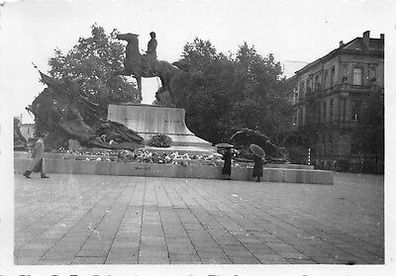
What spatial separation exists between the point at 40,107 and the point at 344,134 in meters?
13.1

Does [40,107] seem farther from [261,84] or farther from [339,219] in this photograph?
[261,84]

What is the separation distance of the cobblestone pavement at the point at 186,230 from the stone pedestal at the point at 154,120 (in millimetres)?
12465

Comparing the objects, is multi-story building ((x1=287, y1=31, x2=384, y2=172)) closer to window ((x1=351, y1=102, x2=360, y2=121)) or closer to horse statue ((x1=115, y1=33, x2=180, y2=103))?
window ((x1=351, y1=102, x2=360, y2=121))

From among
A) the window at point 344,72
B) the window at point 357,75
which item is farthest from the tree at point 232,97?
the window at point 357,75

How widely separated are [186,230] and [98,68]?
2743cm

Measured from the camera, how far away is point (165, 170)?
18.4 m

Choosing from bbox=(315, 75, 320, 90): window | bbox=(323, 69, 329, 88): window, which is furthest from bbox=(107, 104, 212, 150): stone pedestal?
bbox=(323, 69, 329, 88): window

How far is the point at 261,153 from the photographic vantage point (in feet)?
61.5

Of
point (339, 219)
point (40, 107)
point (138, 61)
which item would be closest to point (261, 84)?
point (138, 61)

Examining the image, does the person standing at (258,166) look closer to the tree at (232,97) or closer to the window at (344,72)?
the window at (344,72)

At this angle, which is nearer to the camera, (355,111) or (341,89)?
(341,89)

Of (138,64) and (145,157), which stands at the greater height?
(138,64)

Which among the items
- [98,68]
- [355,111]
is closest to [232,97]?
[98,68]

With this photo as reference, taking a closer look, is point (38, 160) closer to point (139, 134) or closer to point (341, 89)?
point (139, 134)
